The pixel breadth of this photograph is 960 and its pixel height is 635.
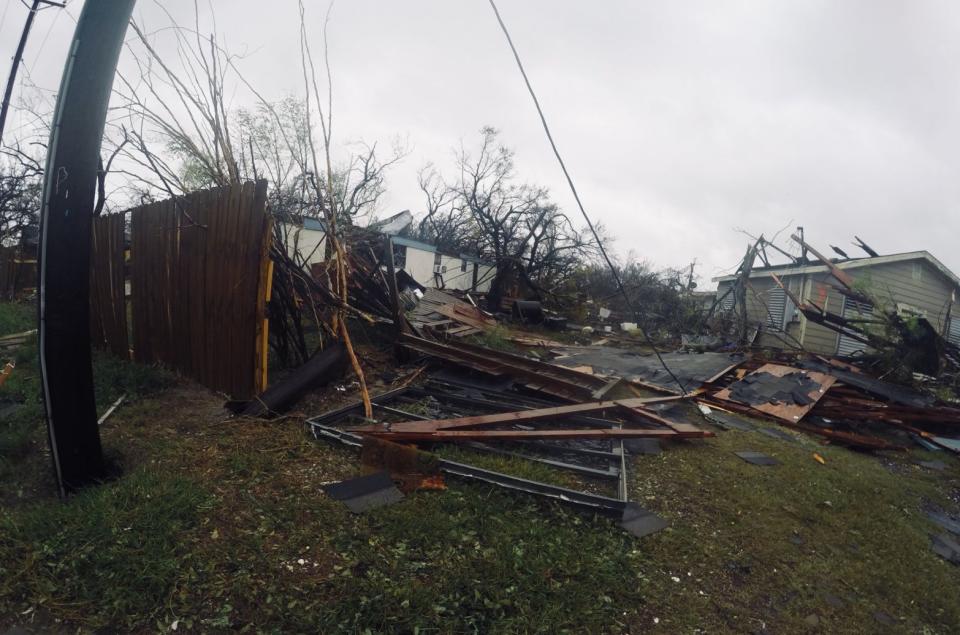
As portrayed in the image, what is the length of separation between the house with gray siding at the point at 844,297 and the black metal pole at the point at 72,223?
14428 millimetres

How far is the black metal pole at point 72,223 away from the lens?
2576mm

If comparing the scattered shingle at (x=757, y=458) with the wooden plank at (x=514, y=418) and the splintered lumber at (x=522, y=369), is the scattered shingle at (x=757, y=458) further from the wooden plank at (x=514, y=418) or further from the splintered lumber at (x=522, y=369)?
the splintered lumber at (x=522, y=369)

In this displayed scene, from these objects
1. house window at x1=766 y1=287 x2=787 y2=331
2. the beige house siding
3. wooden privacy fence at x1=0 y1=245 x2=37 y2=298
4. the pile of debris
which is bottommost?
the pile of debris

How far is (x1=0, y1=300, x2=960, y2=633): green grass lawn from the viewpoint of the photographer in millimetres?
2125

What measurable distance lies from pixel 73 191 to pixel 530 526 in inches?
125

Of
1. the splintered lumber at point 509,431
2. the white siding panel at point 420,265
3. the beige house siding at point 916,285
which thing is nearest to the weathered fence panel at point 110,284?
the splintered lumber at point 509,431

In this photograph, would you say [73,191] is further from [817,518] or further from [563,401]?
[817,518]

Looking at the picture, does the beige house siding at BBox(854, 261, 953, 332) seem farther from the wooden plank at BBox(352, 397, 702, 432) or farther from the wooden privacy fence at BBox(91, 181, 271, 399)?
the wooden privacy fence at BBox(91, 181, 271, 399)

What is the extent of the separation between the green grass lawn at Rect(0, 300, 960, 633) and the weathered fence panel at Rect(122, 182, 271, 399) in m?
0.77

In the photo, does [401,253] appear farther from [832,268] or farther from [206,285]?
[206,285]

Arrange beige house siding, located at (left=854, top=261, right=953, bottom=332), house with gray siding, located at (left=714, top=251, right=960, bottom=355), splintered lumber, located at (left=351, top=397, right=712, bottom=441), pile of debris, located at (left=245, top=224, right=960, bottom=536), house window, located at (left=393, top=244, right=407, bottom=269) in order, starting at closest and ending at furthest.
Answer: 1. pile of debris, located at (left=245, top=224, right=960, bottom=536)
2. splintered lumber, located at (left=351, top=397, right=712, bottom=441)
3. house with gray siding, located at (left=714, top=251, right=960, bottom=355)
4. beige house siding, located at (left=854, top=261, right=953, bottom=332)
5. house window, located at (left=393, top=244, right=407, bottom=269)

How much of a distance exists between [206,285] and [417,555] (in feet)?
11.4

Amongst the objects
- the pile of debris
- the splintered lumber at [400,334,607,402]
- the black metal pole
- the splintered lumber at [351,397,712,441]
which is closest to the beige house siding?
the pile of debris

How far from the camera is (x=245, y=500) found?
2.94 metres
